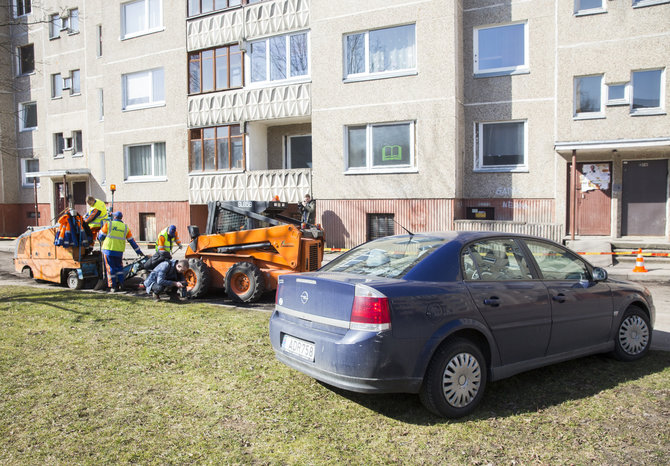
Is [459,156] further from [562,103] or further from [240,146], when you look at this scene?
[240,146]

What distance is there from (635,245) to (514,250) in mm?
10988

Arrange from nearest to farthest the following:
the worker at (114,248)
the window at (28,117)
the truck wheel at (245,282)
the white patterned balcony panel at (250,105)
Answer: the truck wheel at (245,282), the worker at (114,248), the white patterned balcony panel at (250,105), the window at (28,117)

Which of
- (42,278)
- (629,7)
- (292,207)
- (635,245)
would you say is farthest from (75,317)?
(629,7)

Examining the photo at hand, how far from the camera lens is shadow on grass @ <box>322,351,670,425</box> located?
4230 millimetres

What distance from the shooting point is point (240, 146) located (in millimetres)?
19344

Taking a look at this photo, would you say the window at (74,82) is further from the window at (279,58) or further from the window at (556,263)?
the window at (556,263)

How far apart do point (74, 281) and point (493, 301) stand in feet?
31.0

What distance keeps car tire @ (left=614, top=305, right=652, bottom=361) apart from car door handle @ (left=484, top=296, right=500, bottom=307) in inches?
72.1

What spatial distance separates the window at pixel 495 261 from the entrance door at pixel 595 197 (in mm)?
11885

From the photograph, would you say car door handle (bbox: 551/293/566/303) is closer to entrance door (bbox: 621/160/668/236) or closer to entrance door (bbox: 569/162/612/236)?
entrance door (bbox: 569/162/612/236)

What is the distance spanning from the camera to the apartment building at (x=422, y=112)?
14836 mm

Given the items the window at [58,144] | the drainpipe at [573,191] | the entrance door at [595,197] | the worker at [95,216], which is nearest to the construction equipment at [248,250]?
the worker at [95,216]

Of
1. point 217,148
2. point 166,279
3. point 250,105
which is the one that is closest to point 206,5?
point 250,105

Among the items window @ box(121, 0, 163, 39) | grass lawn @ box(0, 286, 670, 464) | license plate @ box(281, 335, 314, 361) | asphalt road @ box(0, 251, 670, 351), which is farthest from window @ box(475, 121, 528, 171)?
window @ box(121, 0, 163, 39)
